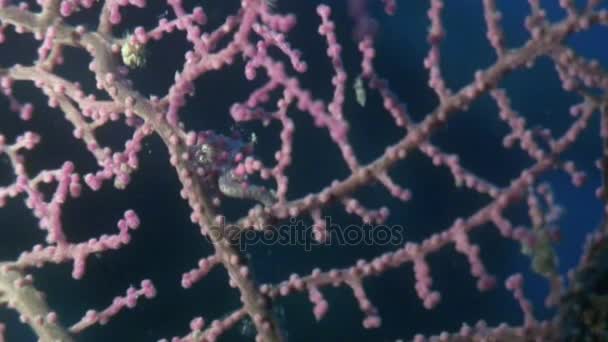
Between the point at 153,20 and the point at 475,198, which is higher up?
the point at 153,20

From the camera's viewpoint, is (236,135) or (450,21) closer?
(236,135)

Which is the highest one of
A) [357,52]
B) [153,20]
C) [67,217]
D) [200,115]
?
[357,52]

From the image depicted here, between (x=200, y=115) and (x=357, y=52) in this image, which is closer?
(x=200, y=115)

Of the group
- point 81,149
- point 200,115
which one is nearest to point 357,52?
point 200,115

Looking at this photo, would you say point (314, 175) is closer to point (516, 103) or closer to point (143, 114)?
point (143, 114)

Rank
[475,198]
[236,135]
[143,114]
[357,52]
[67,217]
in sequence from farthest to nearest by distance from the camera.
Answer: [475,198] < [357,52] < [67,217] < [236,135] < [143,114]

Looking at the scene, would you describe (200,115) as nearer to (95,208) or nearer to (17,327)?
(95,208)

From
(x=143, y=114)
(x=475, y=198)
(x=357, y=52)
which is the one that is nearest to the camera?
(x=143, y=114)

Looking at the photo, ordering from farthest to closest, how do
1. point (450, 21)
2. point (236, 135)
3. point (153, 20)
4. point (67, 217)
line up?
point (450, 21) → point (153, 20) → point (67, 217) → point (236, 135)

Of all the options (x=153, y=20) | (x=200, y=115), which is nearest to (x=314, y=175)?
(x=200, y=115)
